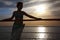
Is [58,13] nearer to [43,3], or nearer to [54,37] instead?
[43,3]

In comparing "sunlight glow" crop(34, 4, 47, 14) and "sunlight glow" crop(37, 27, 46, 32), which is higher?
"sunlight glow" crop(34, 4, 47, 14)

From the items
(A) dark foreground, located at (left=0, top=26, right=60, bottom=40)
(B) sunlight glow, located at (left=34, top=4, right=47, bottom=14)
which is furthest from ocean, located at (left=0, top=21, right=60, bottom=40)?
(B) sunlight glow, located at (left=34, top=4, right=47, bottom=14)

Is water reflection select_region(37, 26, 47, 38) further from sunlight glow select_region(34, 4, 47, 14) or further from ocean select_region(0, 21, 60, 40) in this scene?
sunlight glow select_region(34, 4, 47, 14)

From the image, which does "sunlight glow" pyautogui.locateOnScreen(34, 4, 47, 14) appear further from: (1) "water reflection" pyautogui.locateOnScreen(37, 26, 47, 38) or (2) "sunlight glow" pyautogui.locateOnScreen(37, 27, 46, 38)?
(2) "sunlight glow" pyautogui.locateOnScreen(37, 27, 46, 38)

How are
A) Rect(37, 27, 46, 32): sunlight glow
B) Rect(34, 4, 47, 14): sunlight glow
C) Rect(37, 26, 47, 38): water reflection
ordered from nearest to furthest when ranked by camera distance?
Rect(37, 26, 47, 38): water reflection, Rect(37, 27, 46, 32): sunlight glow, Rect(34, 4, 47, 14): sunlight glow

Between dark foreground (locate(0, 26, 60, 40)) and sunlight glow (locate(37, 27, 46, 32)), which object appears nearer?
dark foreground (locate(0, 26, 60, 40))

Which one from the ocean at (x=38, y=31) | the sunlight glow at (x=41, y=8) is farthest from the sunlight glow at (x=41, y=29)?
the sunlight glow at (x=41, y=8)

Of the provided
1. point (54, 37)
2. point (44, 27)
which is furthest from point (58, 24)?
point (54, 37)

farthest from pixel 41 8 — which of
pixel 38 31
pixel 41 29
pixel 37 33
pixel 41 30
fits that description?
pixel 37 33

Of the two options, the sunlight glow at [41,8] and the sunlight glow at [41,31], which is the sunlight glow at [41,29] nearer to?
the sunlight glow at [41,31]

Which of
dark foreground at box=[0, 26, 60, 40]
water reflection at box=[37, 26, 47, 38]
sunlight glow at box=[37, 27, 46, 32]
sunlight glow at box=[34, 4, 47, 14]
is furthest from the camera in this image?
sunlight glow at box=[34, 4, 47, 14]

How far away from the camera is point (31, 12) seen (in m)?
10.1

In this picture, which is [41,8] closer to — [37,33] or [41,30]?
[41,30]

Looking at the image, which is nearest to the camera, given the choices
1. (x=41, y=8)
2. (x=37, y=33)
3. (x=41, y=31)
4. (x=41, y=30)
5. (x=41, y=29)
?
(x=37, y=33)
